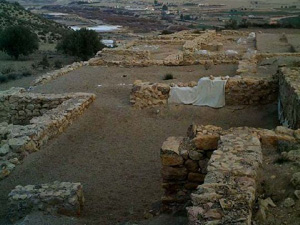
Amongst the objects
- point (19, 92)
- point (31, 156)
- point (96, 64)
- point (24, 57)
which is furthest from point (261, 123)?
point (24, 57)

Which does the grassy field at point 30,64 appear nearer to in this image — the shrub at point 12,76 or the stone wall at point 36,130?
the shrub at point 12,76

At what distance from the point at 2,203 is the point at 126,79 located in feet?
27.5

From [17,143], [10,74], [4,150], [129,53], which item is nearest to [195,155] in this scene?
[17,143]

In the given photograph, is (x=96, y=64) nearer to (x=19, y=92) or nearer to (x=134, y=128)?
(x=19, y=92)

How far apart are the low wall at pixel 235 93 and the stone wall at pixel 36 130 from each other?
1505 millimetres

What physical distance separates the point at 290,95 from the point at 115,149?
4033 mm

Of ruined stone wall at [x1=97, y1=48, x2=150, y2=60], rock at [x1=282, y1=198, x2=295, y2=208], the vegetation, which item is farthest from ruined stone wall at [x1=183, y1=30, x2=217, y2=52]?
rock at [x1=282, y1=198, x2=295, y2=208]

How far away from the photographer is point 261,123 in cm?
1044

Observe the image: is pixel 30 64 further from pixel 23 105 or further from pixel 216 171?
pixel 216 171

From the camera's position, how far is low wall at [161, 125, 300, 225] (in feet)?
Result: 13.8

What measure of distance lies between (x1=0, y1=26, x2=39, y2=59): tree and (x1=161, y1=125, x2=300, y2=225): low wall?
2439 centimetres

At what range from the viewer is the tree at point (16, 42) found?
92.8ft

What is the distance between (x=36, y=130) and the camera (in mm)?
9242

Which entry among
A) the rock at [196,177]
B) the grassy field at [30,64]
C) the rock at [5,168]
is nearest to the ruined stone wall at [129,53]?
the grassy field at [30,64]
